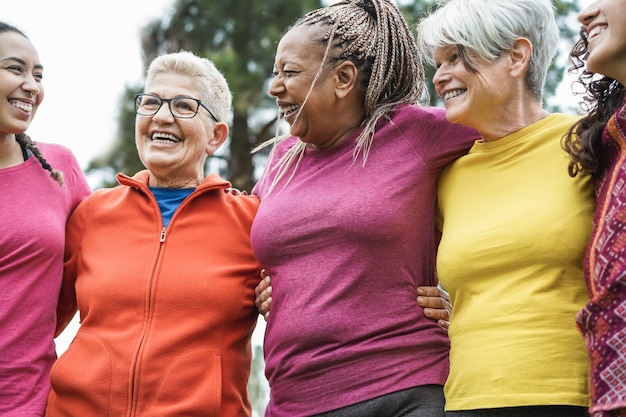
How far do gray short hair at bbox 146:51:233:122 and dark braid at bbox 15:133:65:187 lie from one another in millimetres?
558

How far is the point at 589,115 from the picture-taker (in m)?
2.64

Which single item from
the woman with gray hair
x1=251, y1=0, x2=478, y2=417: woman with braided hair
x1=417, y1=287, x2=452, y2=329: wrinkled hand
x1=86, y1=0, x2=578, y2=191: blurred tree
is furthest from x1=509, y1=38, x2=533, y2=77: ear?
x1=86, y1=0, x2=578, y2=191: blurred tree

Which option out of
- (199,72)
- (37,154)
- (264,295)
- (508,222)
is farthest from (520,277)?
(37,154)

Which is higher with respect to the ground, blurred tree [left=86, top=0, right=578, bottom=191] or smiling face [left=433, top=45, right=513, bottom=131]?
smiling face [left=433, top=45, right=513, bottom=131]

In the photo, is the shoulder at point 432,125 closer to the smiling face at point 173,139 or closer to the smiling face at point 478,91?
the smiling face at point 478,91

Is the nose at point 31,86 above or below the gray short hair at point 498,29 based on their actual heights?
below

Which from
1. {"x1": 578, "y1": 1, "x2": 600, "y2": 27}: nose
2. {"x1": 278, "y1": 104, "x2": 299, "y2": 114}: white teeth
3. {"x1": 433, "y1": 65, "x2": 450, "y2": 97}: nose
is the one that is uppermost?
{"x1": 578, "y1": 1, "x2": 600, "y2": 27}: nose

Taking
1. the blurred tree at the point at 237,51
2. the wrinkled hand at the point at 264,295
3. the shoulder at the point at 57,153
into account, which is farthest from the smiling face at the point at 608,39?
the blurred tree at the point at 237,51

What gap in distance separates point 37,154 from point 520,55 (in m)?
1.94

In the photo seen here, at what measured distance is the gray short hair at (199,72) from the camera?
3.64 m

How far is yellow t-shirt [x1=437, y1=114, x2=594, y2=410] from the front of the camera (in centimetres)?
238

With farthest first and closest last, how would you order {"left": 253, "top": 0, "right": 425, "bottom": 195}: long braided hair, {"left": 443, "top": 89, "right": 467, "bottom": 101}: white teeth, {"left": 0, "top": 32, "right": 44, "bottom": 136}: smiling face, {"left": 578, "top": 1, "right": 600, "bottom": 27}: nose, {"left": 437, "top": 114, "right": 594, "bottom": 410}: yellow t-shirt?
{"left": 0, "top": 32, "right": 44, "bottom": 136}: smiling face → {"left": 253, "top": 0, "right": 425, "bottom": 195}: long braided hair → {"left": 443, "top": 89, "right": 467, "bottom": 101}: white teeth → {"left": 578, "top": 1, "right": 600, "bottom": 27}: nose → {"left": 437, "top": 114, "right": 594, "bottom": 410}: yellow t-shirt

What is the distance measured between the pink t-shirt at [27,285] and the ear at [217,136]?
2.29ft

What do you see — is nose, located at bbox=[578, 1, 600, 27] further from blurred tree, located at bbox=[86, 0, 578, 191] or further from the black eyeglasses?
blurred tree, located at bbox=[86, 0, 578, 191]
